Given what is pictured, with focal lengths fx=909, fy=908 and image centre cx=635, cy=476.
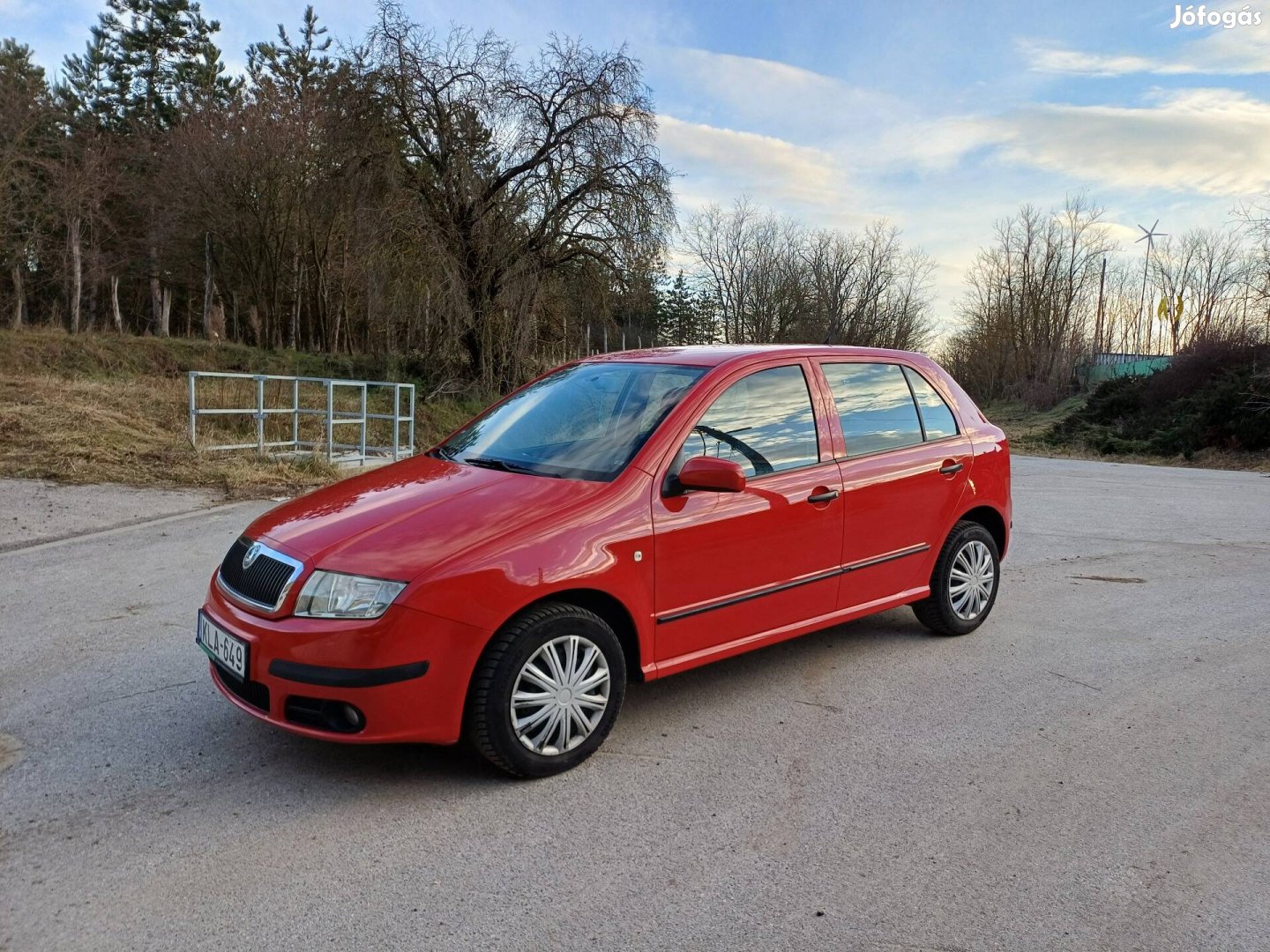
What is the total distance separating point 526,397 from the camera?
484 centimetres

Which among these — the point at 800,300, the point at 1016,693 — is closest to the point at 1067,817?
the point at 1016,693

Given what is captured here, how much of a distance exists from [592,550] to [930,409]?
2.69 m

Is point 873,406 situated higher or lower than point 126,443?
higher

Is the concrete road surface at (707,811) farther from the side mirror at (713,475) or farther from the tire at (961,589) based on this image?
the side mirror at (713,475)

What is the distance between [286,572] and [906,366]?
142 inches

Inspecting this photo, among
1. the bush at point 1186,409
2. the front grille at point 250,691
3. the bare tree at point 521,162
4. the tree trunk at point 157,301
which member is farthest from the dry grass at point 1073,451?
the tree trunk at point 157,301

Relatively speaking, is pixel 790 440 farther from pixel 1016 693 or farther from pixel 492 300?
pixel 492 300

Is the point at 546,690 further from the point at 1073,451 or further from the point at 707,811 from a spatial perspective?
the point at 1073,451

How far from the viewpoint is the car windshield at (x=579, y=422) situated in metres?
3.97

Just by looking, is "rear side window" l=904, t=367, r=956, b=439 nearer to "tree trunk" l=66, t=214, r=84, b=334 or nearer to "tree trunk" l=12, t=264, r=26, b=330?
"tree trunk" l=12, t=264, r=26, b=330

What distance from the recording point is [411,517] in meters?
3.53

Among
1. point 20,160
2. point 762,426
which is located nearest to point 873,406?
point 762,426

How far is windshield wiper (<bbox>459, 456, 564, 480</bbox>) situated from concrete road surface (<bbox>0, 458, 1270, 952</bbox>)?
46.1 inches

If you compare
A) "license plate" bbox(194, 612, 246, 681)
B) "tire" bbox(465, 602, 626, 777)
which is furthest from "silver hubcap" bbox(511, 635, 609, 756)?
"license plate" bbox(194, 612, 246, 681)
